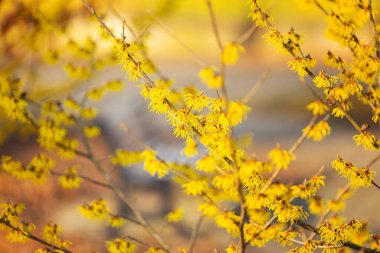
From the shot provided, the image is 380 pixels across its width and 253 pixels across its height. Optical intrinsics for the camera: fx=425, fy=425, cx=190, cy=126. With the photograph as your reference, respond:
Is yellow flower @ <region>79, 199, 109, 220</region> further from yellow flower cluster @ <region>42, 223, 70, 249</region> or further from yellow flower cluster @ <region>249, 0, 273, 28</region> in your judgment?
yellow flower cluster @ <region>249, 0, 273, 28</region>

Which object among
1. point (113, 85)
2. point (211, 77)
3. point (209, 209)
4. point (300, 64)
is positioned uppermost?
point (113, 85)

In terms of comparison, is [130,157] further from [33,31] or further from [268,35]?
[33,31]

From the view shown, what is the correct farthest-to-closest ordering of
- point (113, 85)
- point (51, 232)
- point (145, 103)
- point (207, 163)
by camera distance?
1. point (145, 103)
2. point (113, 85)
3. point (51, 232)
4. point (207, 163)

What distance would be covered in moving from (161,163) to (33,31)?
16.8 ft

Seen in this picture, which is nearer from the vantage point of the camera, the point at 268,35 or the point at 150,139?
the point at 268,35

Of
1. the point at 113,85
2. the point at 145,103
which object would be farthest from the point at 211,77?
the point at 145,103

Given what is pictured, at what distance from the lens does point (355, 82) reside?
2.78 metres

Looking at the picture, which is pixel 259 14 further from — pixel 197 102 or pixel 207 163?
pixel 207 163

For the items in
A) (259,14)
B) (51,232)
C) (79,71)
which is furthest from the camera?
(79,71)

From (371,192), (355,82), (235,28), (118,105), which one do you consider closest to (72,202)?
(118,105)

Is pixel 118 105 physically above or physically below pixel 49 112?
above

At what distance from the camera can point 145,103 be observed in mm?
10367

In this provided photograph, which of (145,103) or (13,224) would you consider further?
(145,103)

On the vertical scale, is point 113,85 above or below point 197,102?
above
